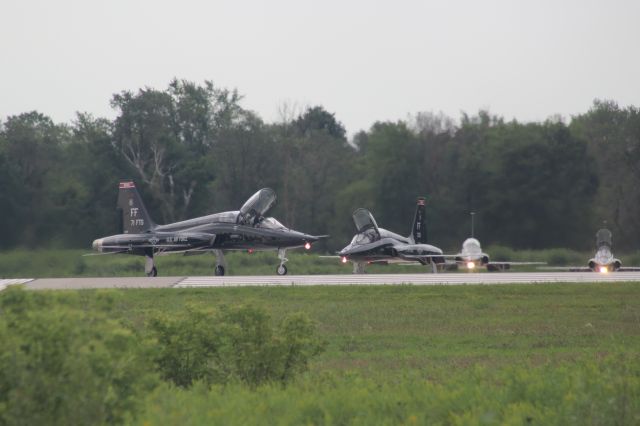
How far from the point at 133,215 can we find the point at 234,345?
90.5 ft

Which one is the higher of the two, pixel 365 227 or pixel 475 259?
pixel 365 227

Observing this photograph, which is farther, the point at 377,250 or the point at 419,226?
the point at 419,226

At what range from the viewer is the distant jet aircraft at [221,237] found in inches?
1422

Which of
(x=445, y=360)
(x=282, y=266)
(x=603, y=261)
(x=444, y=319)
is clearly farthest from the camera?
(x=603, y=261)

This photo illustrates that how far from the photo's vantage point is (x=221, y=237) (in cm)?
3625

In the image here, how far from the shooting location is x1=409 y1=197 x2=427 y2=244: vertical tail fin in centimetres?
4516

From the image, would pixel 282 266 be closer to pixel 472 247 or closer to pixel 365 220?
pixel 365 220

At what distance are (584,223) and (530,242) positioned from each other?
8.64ft

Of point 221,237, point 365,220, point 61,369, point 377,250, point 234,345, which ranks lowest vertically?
point 234,345

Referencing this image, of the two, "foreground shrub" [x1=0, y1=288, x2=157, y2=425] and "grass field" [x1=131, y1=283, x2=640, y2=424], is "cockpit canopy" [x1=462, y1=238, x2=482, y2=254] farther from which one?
"foreground shrub" [x1=0, y1=288, x2=157, y2=425]

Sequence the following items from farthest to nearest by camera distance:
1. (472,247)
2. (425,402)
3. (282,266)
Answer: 1. (472,247)
2. (282,266)
3. (425,402)

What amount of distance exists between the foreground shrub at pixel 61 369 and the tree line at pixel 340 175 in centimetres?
3105

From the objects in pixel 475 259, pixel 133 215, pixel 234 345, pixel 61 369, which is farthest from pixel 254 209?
pixel 61 369

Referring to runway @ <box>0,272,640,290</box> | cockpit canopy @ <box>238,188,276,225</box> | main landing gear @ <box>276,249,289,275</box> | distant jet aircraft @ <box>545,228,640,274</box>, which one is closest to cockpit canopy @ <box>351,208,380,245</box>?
main landing gear @ <box>276,249,289,275</box>
